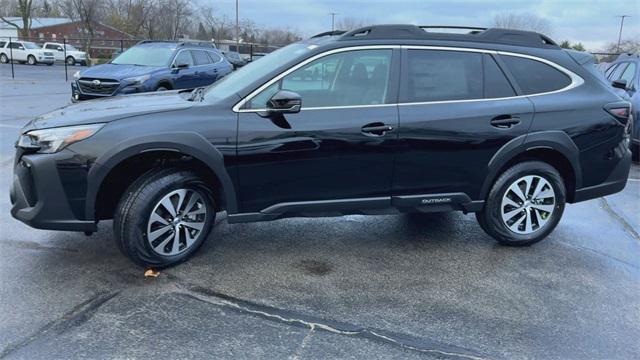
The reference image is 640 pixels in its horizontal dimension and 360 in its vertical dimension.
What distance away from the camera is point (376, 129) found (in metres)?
4.14

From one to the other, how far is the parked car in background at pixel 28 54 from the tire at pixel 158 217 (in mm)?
40901

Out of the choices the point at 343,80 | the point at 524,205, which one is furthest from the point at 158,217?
the point at 524,205

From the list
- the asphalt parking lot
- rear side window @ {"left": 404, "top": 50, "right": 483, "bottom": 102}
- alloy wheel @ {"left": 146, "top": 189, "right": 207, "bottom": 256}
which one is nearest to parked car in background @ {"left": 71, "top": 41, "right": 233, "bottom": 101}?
the asphalt parking lot

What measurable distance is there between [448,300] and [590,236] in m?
2.24

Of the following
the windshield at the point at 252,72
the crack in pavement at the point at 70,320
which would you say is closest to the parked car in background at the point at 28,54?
the windshield at the point at 252,72

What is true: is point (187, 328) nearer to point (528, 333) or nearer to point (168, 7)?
point (528, 333)

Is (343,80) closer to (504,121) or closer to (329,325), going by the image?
(504,121)

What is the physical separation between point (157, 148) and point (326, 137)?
1238 mm

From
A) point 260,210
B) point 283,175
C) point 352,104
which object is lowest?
point 260,210

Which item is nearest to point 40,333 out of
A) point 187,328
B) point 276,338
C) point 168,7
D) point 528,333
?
point 187,328

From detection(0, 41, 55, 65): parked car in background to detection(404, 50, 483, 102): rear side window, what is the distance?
135 ft

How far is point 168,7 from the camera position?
55781mm

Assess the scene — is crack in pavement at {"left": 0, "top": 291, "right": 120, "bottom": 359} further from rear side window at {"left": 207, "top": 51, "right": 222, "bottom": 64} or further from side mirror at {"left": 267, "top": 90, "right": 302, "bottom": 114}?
rear side window at {"left": 207, "top": 51, "right": 222, "bottom": 64}

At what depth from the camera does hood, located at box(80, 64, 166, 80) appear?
11.2 metres
